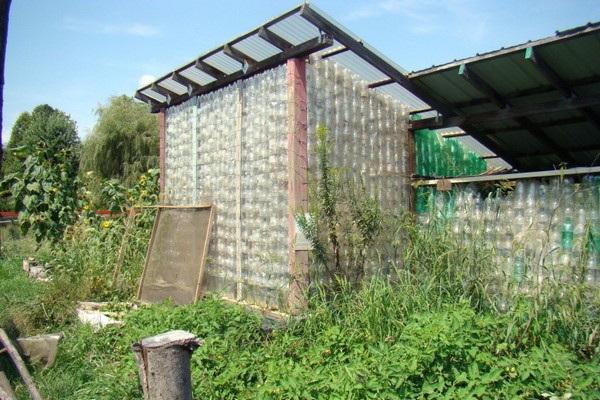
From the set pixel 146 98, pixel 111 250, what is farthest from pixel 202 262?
pixel 146 98

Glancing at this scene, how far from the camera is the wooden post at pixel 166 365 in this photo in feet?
9.21

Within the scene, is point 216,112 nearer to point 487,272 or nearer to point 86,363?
point 86,363

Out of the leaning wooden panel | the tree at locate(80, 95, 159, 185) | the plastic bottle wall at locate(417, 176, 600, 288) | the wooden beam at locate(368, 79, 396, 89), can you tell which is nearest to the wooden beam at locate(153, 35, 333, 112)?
the wooden beam at locate(368, 79, 396, 89)

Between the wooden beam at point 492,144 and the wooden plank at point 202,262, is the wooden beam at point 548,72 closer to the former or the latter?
the wooden beam at point 492,144

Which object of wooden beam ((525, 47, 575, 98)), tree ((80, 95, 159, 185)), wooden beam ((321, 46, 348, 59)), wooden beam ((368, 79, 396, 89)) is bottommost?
wooden beam ((525, 47, 575, 98))

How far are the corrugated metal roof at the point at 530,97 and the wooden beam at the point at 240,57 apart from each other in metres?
2.07

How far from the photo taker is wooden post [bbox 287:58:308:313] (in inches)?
228

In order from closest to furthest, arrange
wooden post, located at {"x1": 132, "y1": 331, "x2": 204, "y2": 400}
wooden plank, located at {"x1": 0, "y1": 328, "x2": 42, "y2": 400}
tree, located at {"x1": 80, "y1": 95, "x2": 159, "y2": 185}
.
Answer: wooden post, located at {"x1": 132, "y1": 331, "x2": 204, "y2": 400} < wooden plank, located at {"x1": 0, "y1": 328, "x2": 42, "y2": 400} < tree, located at {"x1": 80, "y1": 95, "x2": 159, "y2": 185}

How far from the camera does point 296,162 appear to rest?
5.91m

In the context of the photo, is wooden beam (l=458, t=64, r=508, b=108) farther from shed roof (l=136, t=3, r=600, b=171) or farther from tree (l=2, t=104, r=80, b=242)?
tree (l=2, t=104, r=80, b=242)

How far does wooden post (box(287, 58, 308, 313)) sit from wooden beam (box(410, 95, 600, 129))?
2.10 metres

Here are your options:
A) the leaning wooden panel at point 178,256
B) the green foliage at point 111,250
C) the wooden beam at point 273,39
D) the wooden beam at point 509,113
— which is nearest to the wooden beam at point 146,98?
the green foliage at point 111,250

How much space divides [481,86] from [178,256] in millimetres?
4763

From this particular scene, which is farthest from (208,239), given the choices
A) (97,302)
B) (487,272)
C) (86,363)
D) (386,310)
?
(487,272)
